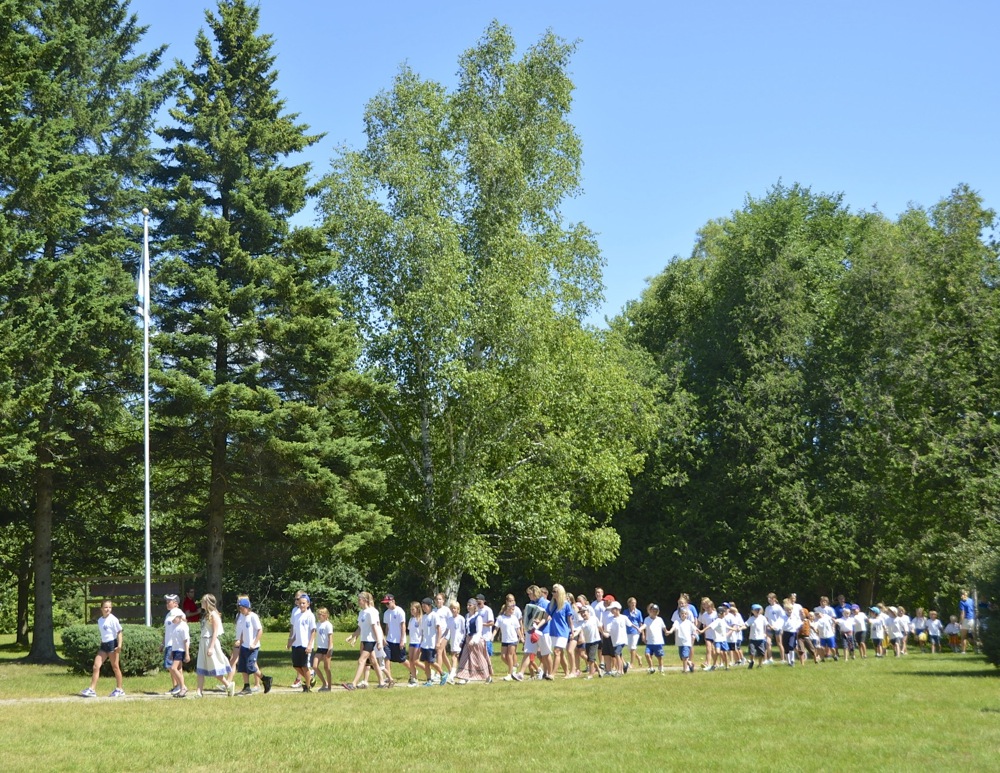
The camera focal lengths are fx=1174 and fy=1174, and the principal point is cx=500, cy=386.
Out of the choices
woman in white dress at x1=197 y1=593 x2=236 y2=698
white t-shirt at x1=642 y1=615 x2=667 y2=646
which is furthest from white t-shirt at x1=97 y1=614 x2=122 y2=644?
white t-shirt at x1=642 y1=615 x2=667 y2=646

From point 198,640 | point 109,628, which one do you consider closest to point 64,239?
point 198,640

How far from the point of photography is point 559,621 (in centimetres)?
2472

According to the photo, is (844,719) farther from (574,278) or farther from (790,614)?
(574,278)

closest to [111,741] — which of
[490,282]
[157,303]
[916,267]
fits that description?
[157,303]

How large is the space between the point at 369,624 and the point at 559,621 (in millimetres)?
4601

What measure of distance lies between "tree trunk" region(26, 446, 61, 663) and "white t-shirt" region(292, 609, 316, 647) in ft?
35.0

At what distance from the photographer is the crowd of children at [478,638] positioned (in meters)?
20.6

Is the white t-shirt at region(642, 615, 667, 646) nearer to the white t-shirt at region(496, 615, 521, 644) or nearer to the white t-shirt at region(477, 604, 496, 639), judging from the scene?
the white t-shirt at region(496, 615, 521, 644)

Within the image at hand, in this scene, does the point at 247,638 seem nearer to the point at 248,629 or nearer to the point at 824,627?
the point at 248,629

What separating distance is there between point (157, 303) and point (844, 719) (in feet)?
70.8


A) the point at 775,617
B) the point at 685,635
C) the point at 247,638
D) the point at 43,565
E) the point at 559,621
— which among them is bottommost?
the point at 685,635

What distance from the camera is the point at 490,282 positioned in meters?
34.4

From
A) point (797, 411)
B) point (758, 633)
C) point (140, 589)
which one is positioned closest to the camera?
point (758, 633)

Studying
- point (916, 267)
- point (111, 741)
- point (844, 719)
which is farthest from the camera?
point (916, 267)
